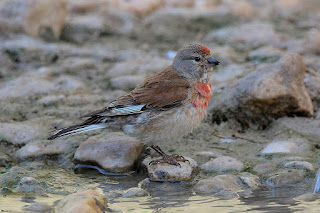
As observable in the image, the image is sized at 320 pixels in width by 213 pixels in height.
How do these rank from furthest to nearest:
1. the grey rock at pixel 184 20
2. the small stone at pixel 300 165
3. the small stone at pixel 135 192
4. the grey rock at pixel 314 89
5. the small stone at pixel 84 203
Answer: the grey rock at pixel 184 20 → the grey rock at pixel 314 89 → the small stone at pixel 300 165 → the small stone at pixel 135 192 → the small stone at pixel 84 203

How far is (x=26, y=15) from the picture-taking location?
7.21m

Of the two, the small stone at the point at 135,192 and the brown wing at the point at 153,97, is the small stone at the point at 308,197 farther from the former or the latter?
the brown wing at the point at 153,97

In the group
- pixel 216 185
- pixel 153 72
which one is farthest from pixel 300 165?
pixel 153 72

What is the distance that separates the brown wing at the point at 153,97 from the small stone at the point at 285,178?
0.97 meters

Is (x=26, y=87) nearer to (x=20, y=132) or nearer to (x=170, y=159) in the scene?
(x=20, y=132)

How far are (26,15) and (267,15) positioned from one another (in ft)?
13.0

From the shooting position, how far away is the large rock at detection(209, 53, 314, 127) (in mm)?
4762

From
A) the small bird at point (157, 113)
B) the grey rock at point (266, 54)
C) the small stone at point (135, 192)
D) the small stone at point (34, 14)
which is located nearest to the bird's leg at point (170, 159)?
the small bird at point (157, 113)

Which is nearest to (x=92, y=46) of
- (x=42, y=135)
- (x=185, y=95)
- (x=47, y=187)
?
(x=42, y=135)

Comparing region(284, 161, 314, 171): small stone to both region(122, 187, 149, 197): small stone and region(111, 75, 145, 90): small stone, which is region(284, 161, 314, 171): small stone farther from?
region(111, 75, 145, 90): small stone

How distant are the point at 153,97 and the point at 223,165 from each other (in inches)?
31.6

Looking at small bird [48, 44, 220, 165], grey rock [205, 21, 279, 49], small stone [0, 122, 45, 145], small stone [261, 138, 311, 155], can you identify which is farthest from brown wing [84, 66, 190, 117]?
grey rock [205, 21, 279, 49]

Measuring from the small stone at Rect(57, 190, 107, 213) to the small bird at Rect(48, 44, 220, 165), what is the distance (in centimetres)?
86

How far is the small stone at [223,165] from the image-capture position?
161 inches
